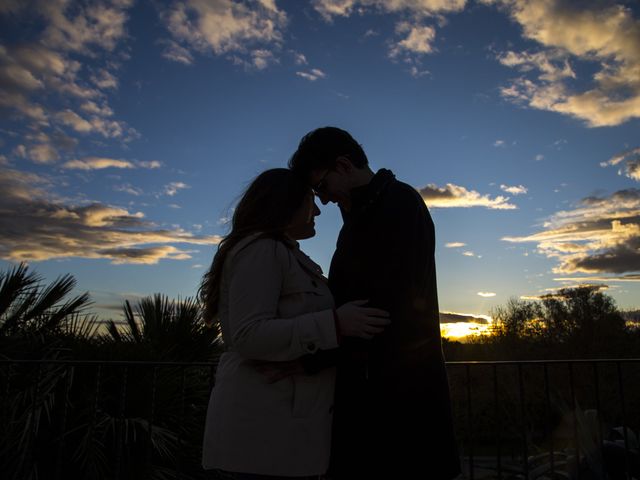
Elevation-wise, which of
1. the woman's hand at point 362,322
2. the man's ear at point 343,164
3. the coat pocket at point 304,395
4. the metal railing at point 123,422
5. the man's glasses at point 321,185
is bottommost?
the metal railing at point 123,422

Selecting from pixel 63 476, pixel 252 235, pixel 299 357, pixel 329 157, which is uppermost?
pixel 329 157

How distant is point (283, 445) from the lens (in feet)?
4.48

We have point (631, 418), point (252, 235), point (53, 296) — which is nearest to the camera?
point (252, 235)

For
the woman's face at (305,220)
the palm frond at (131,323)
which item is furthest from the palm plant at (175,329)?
the woman's face at (305,220)

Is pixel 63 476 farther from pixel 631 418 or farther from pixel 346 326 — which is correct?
pixel 631 418

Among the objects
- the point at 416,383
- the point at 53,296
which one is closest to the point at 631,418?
the point at 53,296

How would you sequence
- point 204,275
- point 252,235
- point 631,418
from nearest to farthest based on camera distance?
point 252,235 < point 204,275 < point 631,418

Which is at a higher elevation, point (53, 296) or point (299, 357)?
point (53, 296)

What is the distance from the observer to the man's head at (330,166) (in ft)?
5.57

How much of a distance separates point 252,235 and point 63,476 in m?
4.33

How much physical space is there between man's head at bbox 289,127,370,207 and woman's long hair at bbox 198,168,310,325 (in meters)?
0.09

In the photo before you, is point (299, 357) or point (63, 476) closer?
point (299, 357)

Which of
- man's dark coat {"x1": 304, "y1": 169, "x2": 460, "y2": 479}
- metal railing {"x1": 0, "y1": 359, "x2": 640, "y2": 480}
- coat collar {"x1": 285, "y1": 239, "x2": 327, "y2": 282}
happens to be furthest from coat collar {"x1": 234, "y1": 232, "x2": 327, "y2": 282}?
metal railing {"x1": 0, "y1": 359, "x2": 640, "y2": 480}

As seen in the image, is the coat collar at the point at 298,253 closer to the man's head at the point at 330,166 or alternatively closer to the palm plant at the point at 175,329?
the man's head at the point at 330,166
